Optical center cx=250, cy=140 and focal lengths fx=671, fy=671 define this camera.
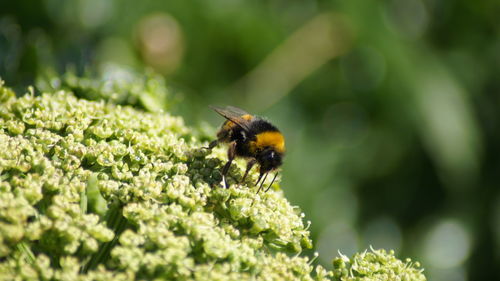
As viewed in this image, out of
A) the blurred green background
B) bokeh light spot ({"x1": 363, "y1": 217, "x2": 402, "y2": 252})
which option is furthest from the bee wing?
bokeh light spot ({"x1": 363, "y1": 217, "x2": 402, "y2": 252})

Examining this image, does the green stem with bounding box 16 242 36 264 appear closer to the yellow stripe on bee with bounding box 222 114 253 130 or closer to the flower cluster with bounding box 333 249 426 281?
the flower cluster with bounding box 333 249 426 281

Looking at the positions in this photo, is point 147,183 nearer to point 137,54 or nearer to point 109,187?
point 109,187

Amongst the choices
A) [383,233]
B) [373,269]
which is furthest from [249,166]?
[383,233]

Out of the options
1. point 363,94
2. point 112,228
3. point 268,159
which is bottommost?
point 112,228

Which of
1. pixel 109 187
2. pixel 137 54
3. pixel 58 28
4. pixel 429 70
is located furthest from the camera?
pixel 429 70

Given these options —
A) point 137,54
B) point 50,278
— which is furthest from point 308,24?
point 50,278

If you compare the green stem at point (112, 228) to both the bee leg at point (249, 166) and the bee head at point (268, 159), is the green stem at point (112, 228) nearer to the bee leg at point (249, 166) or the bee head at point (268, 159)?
the bee leg at point (249, 166)

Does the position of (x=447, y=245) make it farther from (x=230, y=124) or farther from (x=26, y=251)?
(x=26, y=251)
